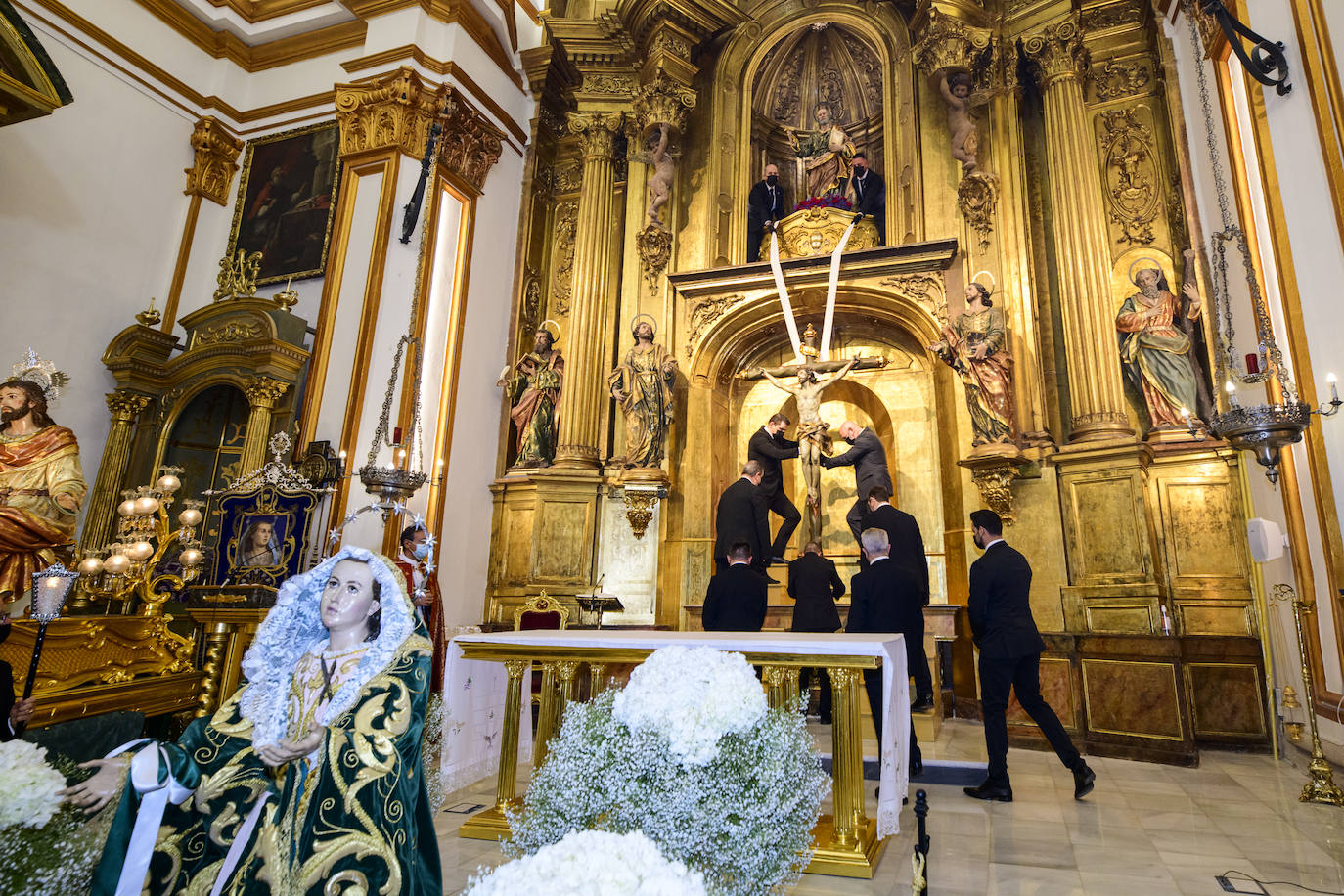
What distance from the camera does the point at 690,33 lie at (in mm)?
10398

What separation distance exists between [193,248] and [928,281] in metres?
9.84

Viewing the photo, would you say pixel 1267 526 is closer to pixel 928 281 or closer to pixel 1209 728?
pixel 1209 728

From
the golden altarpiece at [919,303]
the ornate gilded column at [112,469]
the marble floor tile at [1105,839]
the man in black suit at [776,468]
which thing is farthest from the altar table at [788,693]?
the ornate gilded column at [112,469]

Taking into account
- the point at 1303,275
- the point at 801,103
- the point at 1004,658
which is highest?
the point at 801,103

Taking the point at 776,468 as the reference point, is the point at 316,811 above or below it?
below

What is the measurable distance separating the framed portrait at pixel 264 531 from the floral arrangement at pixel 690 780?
6.35m

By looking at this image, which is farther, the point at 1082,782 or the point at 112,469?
the point at 112,469

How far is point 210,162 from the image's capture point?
10250 mm

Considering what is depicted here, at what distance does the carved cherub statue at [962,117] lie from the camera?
28.4ft

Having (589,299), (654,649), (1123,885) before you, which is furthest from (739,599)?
(589,299)

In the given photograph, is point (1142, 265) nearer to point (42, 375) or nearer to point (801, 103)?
point (801, 103)

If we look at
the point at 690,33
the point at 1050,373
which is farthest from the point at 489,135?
the point at 1050,373

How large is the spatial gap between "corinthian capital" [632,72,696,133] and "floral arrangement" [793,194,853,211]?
2022 millimetres

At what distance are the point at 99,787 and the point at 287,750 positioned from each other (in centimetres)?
47
